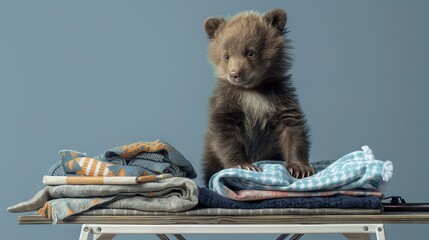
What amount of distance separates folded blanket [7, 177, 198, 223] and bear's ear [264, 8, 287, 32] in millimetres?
899

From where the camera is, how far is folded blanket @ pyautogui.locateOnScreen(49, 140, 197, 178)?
→ 2133 millimetres

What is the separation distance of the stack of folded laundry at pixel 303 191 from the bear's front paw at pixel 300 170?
0.23 m

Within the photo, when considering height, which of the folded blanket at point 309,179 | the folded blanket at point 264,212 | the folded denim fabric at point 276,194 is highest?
the folded blanket at point 309,179

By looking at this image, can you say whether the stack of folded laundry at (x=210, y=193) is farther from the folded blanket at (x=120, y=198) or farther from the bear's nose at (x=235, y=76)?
the bear's nose at (x=235, y=76)

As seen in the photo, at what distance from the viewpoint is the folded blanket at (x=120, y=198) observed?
2.03 metres

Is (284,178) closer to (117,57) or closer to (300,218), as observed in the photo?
(300,218)

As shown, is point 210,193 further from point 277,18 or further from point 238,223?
point 277,18

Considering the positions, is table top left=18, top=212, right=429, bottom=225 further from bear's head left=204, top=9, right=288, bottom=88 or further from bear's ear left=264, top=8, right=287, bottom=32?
bear's ear left=264, top=8, right=287, bottom=32

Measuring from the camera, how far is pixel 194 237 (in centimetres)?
399

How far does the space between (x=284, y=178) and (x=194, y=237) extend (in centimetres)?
196

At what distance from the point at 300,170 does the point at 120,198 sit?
0.64 metres

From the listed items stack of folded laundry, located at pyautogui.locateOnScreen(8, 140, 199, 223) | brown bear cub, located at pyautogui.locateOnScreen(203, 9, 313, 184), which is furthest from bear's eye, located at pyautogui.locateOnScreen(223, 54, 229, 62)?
stack of folded laundry, located at pyautogui.locateOnScreen(8, 140, 199, 223)

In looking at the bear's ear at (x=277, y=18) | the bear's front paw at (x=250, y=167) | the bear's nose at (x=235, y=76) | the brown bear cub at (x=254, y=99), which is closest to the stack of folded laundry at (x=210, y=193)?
the bear's front paw at (x=250, y=167)

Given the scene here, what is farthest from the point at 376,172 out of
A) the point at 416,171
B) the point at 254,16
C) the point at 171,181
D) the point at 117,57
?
the point at 117,57
